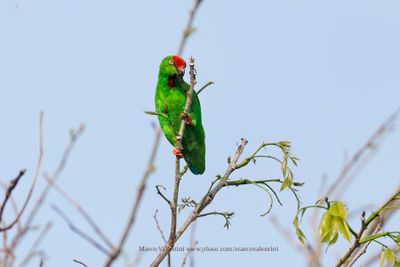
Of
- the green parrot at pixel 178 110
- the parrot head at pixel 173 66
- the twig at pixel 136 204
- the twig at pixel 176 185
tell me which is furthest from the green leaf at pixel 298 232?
the parrot head at pixel 173 66

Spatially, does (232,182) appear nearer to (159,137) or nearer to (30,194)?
(30,194)

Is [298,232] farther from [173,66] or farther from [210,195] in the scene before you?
[173,66]

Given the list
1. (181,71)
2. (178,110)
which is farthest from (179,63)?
(178,110)

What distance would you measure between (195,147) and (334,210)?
363cm

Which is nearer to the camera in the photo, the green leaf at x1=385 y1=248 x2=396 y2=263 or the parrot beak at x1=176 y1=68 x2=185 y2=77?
the green leaf at x1=385 y1=248 x2=396 y2=263

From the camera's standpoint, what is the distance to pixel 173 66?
22.0 ft

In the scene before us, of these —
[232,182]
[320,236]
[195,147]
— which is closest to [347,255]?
[320,236]

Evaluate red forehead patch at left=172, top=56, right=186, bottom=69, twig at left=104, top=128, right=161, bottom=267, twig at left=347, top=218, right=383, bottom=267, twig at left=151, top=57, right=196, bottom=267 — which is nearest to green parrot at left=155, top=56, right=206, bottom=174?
red forehead patch at left=172, top=56, right=186, bottom=69

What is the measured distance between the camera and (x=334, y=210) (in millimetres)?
2662

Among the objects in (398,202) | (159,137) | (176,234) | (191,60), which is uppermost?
(191,60)

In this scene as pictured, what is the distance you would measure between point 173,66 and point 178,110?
1.79 feet

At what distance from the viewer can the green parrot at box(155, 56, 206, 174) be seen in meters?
6.18

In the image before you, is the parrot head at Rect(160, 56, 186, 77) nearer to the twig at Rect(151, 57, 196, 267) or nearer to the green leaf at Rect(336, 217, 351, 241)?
the twig at Rect(151, 57, 196, 267)

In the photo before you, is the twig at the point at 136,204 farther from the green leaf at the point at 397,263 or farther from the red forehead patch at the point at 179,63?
the red forehead patch at the point at 179,63
